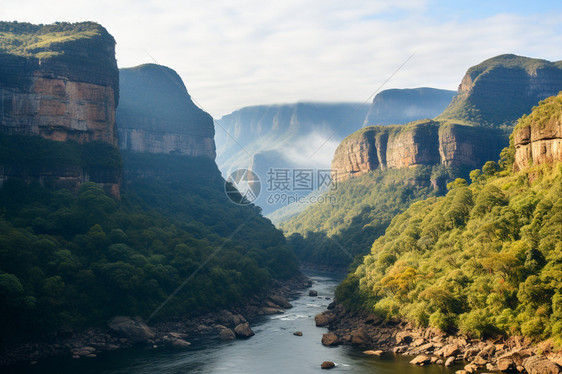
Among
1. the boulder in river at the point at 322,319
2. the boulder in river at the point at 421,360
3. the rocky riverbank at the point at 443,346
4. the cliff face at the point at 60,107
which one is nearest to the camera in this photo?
the rocky riverbank at the point at 443,346

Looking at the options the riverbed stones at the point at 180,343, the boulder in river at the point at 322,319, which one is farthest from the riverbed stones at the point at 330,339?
the riverbed stones at the point at 180,343

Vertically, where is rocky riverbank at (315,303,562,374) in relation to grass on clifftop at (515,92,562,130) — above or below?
below

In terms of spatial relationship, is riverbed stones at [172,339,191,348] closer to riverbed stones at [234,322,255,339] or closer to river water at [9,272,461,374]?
river water at [9,272,461,374]

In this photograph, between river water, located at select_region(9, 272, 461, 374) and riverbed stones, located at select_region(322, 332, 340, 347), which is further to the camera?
riverbed stones, located at select_region(322, 332, 340, 347)

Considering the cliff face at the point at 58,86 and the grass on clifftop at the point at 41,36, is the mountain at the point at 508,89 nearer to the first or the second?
the grass on clifftop at the point at 41,36

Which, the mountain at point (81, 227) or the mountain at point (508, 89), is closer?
the mountain at point (81, 227)

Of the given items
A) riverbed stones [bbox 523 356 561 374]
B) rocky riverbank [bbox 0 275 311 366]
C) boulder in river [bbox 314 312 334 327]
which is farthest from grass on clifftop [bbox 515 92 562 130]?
rocky riverbank [bbox 0 275 311 366]

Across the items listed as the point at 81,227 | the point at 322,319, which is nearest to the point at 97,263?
the point at 81,227
